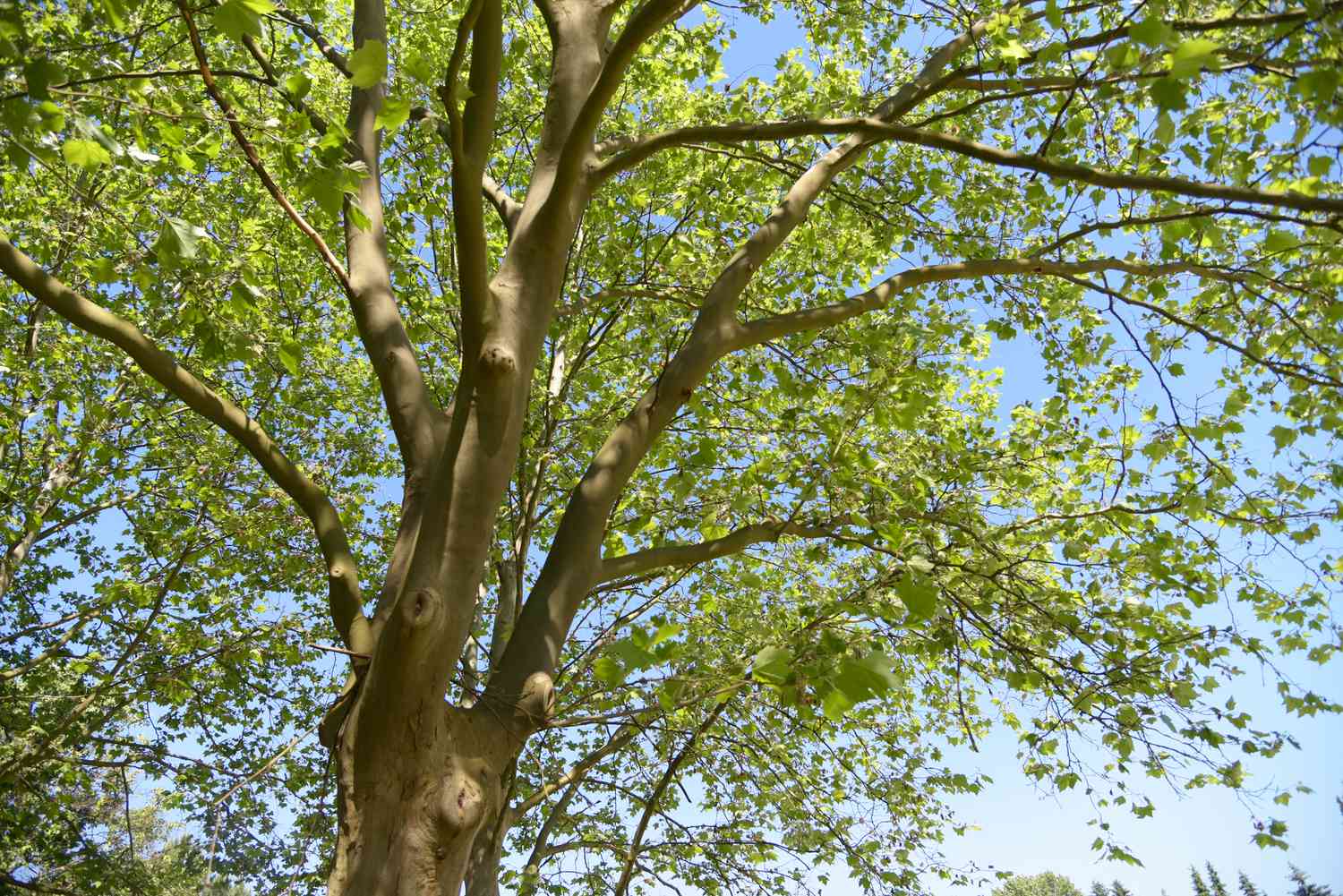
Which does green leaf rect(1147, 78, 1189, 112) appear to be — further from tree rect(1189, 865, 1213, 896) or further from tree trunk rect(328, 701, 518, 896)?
tree rect(1189, 865, 1213, 896)

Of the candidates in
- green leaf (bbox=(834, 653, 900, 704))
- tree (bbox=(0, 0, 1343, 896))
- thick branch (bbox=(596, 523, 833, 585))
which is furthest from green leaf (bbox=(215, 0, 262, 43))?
thick branch (bbox=(596, 523, 833, 585))

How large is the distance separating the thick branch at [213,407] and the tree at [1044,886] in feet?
321

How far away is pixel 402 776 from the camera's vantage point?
2713 mm

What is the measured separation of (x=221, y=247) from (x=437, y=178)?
2174 millimetres

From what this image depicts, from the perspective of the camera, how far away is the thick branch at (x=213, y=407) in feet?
9.55

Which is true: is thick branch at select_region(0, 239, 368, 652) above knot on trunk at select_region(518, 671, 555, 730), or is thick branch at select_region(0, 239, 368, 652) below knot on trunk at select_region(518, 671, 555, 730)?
above

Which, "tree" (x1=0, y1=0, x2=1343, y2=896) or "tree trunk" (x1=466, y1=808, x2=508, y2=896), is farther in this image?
"tree trunk" (x1=466, y1=808, x2=508, y2=896)

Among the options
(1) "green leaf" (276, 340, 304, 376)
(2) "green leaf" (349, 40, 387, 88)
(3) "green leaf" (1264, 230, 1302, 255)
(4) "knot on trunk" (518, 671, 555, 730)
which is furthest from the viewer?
(1) "green leaf" (276, 340, 304, 376)

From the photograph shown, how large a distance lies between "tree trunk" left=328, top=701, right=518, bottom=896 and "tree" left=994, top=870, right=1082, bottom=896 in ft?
320

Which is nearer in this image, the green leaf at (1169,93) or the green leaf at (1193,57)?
the green leaf at (1193,57)

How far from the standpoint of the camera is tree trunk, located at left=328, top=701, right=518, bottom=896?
2.62 metres

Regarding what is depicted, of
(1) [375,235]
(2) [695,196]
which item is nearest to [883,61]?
(2) [695,196]

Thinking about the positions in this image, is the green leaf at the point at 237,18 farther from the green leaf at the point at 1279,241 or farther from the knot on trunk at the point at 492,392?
the green leaf at the point at 1279,241

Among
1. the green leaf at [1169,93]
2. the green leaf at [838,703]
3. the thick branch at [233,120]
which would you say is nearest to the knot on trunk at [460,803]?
the green leaf at [838,703]
